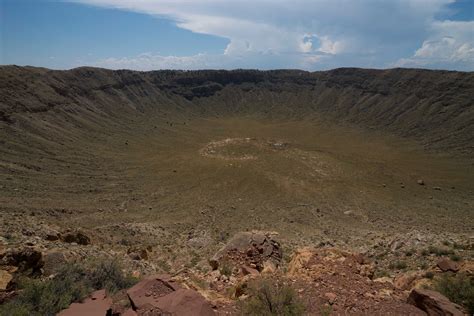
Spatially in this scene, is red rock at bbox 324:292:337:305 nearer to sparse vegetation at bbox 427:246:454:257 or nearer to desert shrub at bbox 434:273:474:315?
desert shrub at bbox 434:273:474:315

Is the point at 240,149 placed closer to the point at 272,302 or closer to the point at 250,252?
the point at 250,252

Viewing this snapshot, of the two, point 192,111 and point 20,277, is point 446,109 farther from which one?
point 20,277

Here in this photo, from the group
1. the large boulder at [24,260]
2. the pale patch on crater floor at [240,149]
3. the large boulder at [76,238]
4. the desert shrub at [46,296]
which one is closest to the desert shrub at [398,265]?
the desert shrub at [46,296]

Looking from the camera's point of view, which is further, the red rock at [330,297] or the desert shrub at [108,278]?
the desert shrub at [108,278]

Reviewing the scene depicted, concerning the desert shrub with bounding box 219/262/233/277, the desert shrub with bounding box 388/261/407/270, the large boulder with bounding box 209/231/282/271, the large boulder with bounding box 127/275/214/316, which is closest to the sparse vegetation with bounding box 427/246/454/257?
the desert shrub with bounding box 388/261/407/270

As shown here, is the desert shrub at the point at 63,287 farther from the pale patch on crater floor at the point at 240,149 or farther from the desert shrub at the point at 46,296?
the pale patch on crater floor at the point at 240,149

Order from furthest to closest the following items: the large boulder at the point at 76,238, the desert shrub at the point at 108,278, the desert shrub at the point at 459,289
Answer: the large boulder at the point at 76,238 < the desert shrub at the point at 108,278 < the desert shrub at the point at 459,289

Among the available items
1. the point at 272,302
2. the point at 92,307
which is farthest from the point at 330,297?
the point at 92,307
